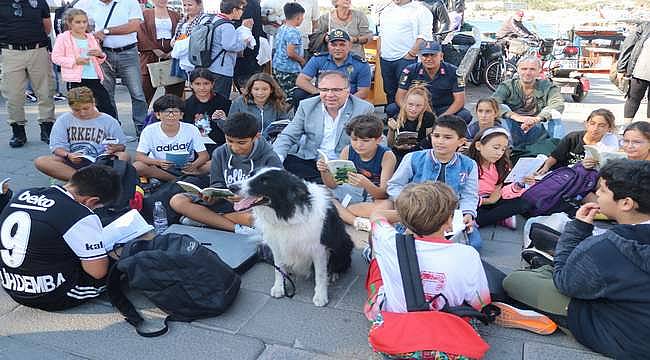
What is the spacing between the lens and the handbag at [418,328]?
252 cm

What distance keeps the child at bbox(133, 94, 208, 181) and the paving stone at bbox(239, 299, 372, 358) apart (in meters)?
2.28

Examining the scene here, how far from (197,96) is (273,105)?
91 centimetres

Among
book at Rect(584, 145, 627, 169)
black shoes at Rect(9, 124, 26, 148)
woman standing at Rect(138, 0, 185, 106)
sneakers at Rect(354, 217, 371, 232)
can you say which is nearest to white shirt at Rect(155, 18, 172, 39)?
woman standing at Rect(138, 0, 185, 106)

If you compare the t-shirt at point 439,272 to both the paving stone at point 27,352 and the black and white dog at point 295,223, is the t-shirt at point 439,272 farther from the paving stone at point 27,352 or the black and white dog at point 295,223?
the paving stone at point 27,352

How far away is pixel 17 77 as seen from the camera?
6.77m

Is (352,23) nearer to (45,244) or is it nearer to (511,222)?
(511,222)

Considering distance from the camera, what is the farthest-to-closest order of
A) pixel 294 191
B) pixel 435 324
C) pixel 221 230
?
pixel 221 230 → pixel 294 191 → pixel 435 324

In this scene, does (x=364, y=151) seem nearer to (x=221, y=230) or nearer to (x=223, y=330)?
(x=221, y=230)

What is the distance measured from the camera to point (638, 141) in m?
4.63

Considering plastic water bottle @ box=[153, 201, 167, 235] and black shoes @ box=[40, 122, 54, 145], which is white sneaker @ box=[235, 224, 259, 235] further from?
black shoes @ box=[40, 122, 54, 145]

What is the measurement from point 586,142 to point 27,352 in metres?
5.06

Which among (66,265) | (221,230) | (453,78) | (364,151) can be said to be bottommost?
(221,230)

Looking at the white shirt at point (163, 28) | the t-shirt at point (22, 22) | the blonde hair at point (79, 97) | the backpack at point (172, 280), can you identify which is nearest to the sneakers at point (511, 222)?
the backpack at point (172, 280)

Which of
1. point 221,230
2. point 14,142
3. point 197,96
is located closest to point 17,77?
point 14,142
